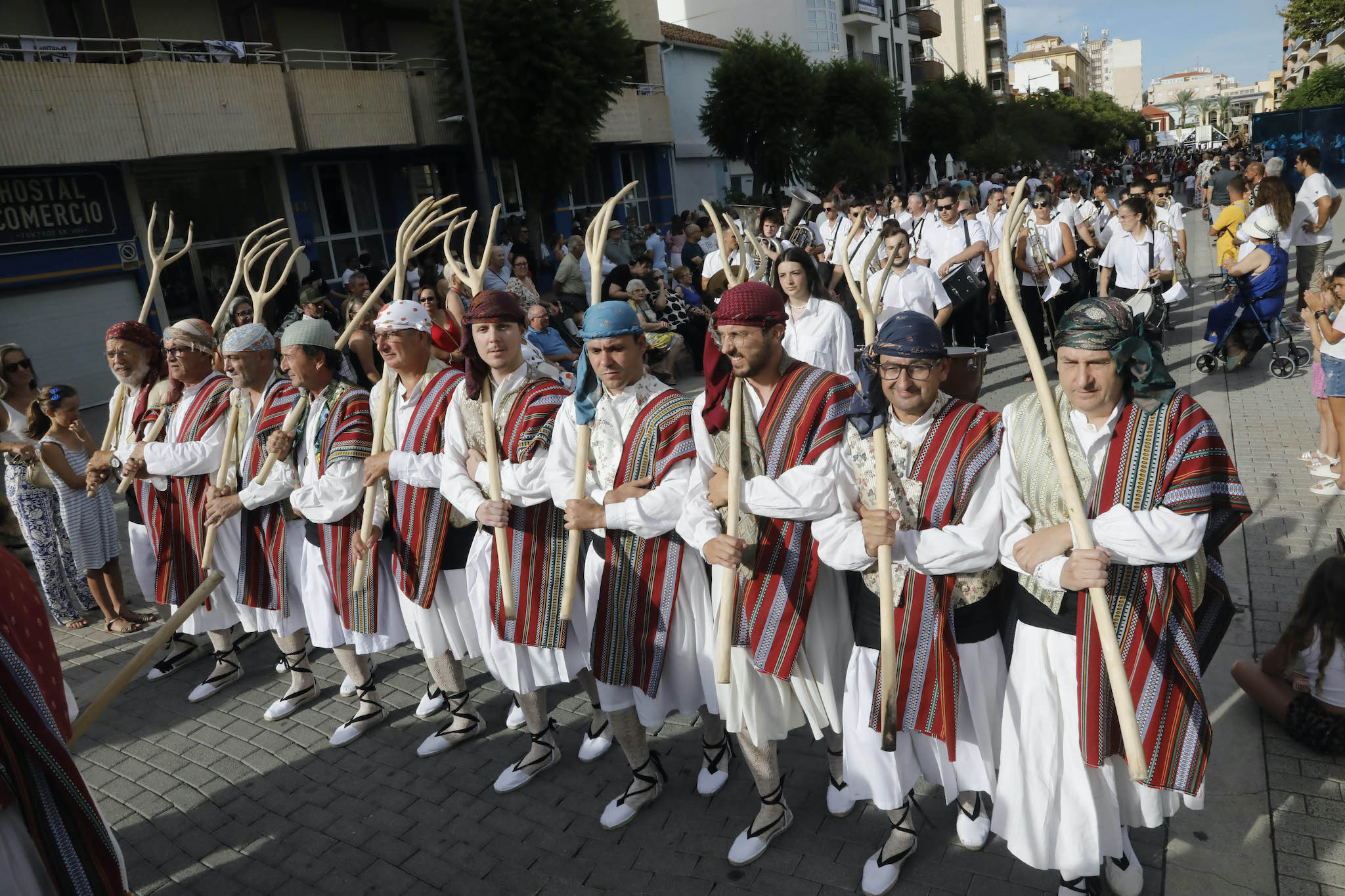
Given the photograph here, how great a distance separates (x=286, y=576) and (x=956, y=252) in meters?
7.19

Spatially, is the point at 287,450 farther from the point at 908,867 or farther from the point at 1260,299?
the point at 1260,299

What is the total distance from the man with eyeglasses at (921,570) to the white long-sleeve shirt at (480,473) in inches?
46.2

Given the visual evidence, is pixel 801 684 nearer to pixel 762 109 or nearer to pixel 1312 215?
pixel 1312 215

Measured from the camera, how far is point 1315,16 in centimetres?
3164

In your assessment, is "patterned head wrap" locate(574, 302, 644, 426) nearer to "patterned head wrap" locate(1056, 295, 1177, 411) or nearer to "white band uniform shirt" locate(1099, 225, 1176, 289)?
"patterned head wrap" locate(1056, 295, 1177, 411)

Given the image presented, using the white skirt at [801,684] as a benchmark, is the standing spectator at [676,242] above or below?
above

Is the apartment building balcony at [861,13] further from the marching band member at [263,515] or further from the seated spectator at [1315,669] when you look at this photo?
the seated spectator at [1315,669]

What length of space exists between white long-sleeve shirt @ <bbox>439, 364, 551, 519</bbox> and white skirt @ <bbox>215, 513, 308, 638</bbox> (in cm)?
123

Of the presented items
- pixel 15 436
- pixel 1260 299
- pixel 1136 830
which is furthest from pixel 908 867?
pixel 1260 299

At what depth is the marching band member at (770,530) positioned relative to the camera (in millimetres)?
2941

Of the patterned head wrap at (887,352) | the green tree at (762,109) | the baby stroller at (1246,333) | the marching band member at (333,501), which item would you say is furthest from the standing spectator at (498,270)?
the green tree at (762,109)

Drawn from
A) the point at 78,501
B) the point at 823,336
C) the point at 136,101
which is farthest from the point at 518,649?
the point at 136,101

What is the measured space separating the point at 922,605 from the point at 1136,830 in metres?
1.23

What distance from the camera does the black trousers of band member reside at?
32.0ft
